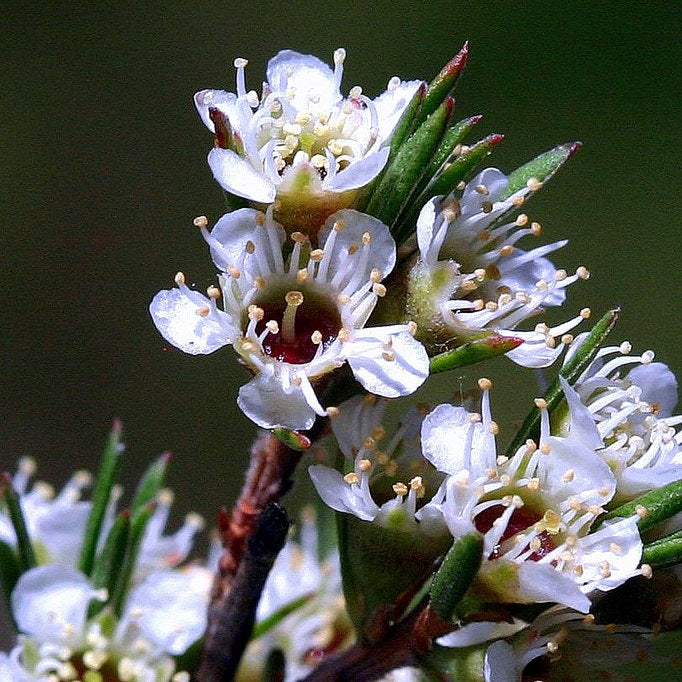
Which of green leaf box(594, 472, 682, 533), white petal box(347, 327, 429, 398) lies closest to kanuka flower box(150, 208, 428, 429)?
white petal box(347, 327, 429, 398)

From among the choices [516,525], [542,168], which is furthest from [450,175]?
[516,525]

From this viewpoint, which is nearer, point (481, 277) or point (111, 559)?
point (481, 277)

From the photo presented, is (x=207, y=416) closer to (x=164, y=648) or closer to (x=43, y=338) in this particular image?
(x=43, y=338)

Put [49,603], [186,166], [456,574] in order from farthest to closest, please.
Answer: [186,166] < [49,603] < [456,574]

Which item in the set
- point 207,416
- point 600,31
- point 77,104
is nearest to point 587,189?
point 600,31

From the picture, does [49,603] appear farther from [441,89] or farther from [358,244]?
[441,89]

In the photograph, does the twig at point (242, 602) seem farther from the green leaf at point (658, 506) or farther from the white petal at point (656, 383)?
the white petal at point (656, 383)

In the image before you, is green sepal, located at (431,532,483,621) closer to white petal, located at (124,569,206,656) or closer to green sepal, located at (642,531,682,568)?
green sepal, located at (642,531,682,568)
